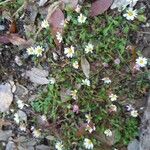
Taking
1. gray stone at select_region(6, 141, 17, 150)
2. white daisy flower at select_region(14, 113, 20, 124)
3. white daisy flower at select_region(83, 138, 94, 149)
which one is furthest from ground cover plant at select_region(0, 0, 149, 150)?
gray stone at select_region(6, 141, 17, 150)

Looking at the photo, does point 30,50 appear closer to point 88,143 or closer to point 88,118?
point 88,118

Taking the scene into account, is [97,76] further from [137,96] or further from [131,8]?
[131,8]

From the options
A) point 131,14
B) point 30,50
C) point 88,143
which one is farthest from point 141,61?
point 30,50

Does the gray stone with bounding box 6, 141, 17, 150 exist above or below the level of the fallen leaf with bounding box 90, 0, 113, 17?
below

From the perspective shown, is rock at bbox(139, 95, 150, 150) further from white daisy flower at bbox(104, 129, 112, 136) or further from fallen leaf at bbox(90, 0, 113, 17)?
fallen leaf at bbox(90, 0, 113, 17)

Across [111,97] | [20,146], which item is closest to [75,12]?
[111,97]

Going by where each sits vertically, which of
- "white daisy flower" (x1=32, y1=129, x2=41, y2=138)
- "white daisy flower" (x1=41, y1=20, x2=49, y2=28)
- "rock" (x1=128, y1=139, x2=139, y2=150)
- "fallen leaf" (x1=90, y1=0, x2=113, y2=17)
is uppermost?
"fallen leaf" (x1=90, y1=0, x2=113, y2=17)
